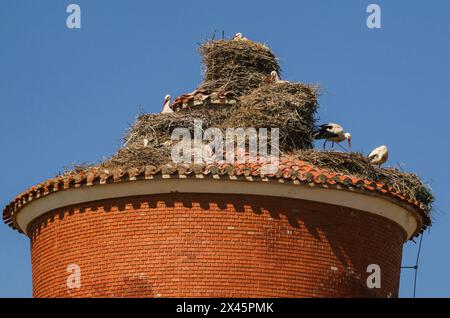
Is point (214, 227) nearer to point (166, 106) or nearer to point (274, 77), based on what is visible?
point (166, 106)

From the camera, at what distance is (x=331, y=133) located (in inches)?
1432

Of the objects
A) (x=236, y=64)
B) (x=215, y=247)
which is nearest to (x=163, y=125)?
(x=236, y=64)

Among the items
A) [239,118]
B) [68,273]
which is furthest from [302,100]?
[68,273]

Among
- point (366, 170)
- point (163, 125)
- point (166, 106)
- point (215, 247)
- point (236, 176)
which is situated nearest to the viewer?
point (236, 176)

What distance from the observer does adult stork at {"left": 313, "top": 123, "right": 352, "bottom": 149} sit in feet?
119

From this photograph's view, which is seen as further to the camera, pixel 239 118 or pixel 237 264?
pixel 239 118

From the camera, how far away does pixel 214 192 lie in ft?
109

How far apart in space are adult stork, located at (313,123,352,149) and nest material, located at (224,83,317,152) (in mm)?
223

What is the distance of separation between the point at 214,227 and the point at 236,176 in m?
1.05

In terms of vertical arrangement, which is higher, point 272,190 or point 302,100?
point 302,100

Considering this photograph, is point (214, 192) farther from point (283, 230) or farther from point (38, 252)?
point (38, 252)

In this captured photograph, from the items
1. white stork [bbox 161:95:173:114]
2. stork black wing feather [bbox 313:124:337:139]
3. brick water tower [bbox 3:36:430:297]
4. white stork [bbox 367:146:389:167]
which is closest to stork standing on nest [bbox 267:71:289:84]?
stork black wing feather [bbox 313:124:337:139]

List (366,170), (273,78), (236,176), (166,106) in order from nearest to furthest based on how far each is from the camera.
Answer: (236,176)
(366,170)
(166,106)
(273,78)
